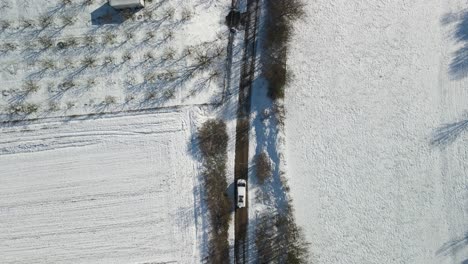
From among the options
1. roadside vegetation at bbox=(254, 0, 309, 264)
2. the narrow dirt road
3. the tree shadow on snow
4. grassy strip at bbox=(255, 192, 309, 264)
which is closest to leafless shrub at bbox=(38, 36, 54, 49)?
the narrow dirt road

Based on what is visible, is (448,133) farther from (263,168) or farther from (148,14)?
(148,14)

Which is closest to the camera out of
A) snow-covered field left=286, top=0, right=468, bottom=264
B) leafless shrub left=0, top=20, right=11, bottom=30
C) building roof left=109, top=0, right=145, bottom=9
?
building roof left=109, top=0, right=145, bottom=9

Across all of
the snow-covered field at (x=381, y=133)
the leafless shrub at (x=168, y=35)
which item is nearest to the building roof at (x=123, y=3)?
the leafless shrub at (x=168, y=35)

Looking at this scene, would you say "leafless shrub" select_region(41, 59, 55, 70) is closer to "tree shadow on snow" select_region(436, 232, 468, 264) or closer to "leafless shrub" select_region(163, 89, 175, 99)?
"leafless shrub" select_region(163, 89, 175, 99)

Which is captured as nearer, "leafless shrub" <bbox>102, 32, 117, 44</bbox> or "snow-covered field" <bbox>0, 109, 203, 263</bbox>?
"snow-covered field" <bbox>0, 109, 203, 263</bbox>

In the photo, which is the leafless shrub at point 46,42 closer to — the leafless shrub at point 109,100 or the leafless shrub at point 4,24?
the leafless shrub at point 4,24

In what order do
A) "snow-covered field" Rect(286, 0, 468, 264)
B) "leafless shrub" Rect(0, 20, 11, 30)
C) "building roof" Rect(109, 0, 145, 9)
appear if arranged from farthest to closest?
"snow-covered field" Rect(286, 0, 468, 264) → "leafless shrub" Rect(0, 20, 11, 30) → "building roof" Rect(109, 0, 145, 9)

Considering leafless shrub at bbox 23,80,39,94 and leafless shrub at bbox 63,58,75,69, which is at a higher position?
leafless shrub at bbox 63,58,75,69
